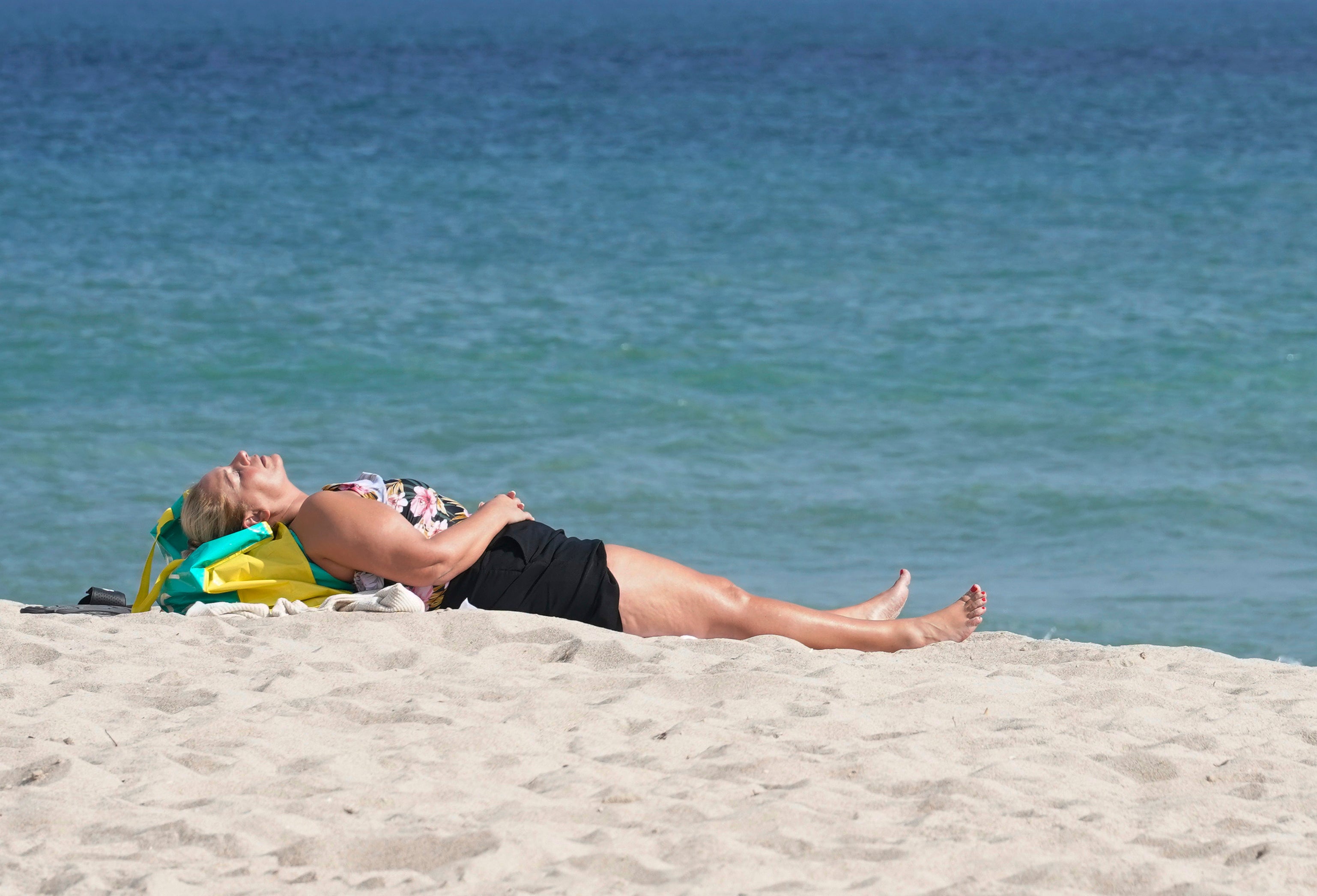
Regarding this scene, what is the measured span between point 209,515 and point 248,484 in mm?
180

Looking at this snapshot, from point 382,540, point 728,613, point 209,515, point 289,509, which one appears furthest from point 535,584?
point 209,515

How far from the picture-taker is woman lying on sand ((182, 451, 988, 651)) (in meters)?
4.69

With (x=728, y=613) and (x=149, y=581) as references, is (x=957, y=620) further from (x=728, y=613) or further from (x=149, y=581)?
(x=149, y=581)

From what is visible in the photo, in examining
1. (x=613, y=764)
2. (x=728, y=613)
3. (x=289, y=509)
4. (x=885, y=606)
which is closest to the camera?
(x=613, y=764)

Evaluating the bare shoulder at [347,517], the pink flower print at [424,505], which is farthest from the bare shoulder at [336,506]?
the pink flower print at [424,505]

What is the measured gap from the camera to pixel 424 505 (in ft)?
16.3

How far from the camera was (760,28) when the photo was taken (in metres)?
63.0

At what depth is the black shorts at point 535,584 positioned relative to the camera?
493 cm

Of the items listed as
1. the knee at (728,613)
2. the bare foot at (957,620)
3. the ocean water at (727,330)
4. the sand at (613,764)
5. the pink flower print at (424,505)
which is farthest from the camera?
the ocean water at (727,330)

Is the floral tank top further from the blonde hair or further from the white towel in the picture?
the blonde hair

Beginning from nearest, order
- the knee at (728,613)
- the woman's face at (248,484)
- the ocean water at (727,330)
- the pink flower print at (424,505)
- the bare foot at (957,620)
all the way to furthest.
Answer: the woman's face at (248,484) < the pink flower print at (424,505) < the knee at (728,613) < the bare foot at (957,620) < the ocean water at (727,330)

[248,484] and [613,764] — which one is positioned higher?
[248,484]

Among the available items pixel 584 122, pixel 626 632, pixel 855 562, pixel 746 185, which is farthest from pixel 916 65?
pixel 626 632

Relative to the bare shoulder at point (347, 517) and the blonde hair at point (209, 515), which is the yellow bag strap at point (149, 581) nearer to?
the blonde hair at point (209, 515)
